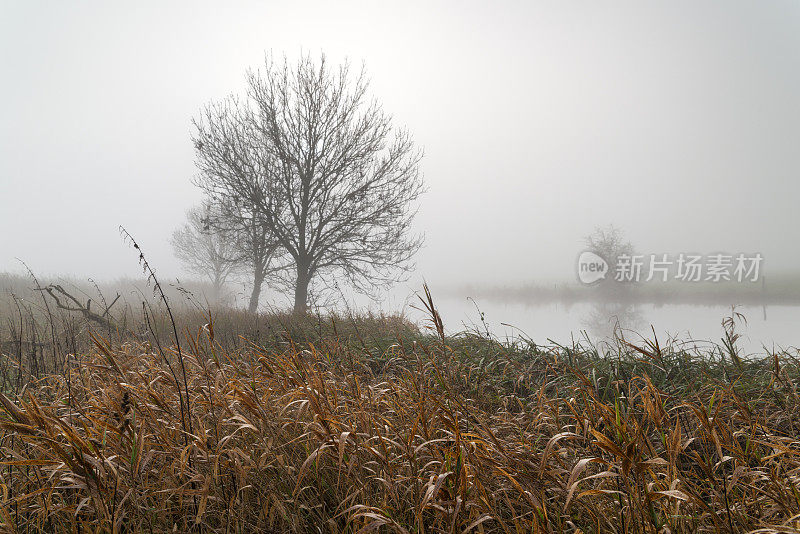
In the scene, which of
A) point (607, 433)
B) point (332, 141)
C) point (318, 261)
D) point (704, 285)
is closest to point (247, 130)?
point (332, 141)

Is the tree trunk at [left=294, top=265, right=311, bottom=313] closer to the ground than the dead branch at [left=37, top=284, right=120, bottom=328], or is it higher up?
higher up

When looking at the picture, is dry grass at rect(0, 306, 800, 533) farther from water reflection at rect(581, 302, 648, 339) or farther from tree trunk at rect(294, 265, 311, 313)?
Result: water reflection at rect(581, 302, 648, 339)

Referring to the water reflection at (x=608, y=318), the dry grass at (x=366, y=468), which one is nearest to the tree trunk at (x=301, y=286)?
the dry grass at (x=366, y=468)

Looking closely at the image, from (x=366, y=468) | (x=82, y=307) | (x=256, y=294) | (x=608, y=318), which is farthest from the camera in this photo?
(x=608, y=318)

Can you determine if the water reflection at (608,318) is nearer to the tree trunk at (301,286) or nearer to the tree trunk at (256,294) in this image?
the tree trunk at (301,286)

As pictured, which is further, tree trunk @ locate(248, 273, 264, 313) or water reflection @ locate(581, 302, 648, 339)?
water reflection @ locate(581, 302, 648, 339)

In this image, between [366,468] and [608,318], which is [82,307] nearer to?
[366,468]

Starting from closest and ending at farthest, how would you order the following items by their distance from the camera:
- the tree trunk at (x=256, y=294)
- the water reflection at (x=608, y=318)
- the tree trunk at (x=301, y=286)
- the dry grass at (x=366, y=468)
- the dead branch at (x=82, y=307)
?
1. the dry grass at (x=366, y=468)
2. the dead branch at (x=82, y=307)
3. the tree trunk at (x=301, y=286)
4. the tree trunk at (x=256, y=294)
5. the water reflection at (x=608, y=318)

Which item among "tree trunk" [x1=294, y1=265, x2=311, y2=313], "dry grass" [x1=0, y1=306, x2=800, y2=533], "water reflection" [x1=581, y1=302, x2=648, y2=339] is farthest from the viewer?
"water reflection" [x1=581, y1=302, x2=648, y2=339]

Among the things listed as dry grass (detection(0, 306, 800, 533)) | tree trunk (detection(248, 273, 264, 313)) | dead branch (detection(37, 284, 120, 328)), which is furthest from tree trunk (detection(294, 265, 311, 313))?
dry grass (detection(0, 306, 800, 533))

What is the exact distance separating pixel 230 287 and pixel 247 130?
22551mm

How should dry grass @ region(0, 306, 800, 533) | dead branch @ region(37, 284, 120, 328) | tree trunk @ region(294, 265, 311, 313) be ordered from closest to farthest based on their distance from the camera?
dry grass @ region(0, 306, 800, 533) → dead branch @ region(37, 284, 120, 328) → tree trunk @ region(294, 265, 311, 313)

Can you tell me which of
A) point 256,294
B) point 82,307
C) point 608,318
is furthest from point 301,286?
point 608,318

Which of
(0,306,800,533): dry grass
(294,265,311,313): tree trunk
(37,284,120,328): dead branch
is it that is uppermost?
(294,265,311,313): tree trunk
